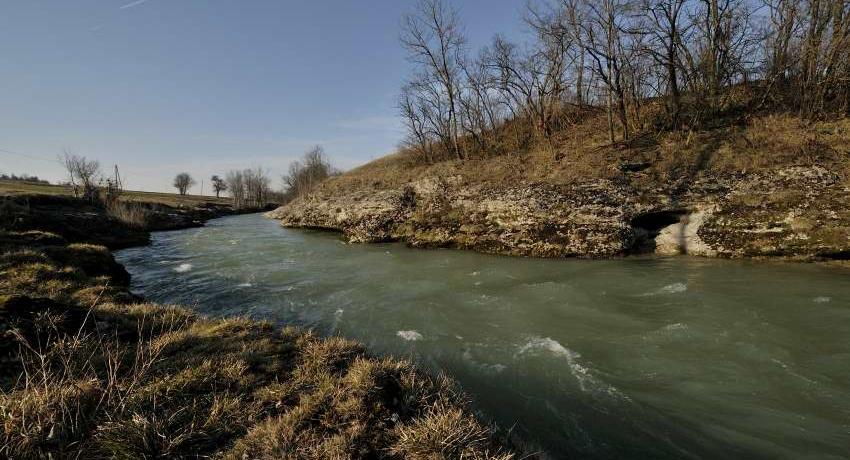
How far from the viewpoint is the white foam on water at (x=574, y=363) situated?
524 centimetres

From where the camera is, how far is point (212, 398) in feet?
12.7

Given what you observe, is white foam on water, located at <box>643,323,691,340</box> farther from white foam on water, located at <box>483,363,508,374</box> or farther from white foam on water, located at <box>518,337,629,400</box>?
white foam on water, located at <box>483,363,508,374</box>

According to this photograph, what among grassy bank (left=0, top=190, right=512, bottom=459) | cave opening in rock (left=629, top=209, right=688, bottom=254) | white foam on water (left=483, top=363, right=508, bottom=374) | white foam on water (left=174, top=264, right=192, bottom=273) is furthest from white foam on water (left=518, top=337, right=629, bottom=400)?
white foam on water (left=174, top=264, right=192, bottom=273)

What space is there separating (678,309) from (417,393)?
7086 millimetres

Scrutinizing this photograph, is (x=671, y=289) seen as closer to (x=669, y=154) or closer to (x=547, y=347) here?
(x=547, y=347)

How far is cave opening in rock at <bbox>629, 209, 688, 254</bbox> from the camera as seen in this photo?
13688 millimetres

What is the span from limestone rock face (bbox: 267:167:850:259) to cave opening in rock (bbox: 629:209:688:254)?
36mm

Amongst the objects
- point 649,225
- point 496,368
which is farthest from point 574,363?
point 649,225

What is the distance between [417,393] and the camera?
4.08 metres

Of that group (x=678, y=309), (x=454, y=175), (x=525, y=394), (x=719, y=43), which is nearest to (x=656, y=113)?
(x=719, y=43)

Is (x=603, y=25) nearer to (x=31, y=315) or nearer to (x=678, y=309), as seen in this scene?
(x=678, y=309)

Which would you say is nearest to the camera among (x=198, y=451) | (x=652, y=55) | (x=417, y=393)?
(x=198, y=451)

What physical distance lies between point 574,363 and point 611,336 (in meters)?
1.47

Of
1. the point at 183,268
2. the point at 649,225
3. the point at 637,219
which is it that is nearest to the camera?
the point at 637,219
